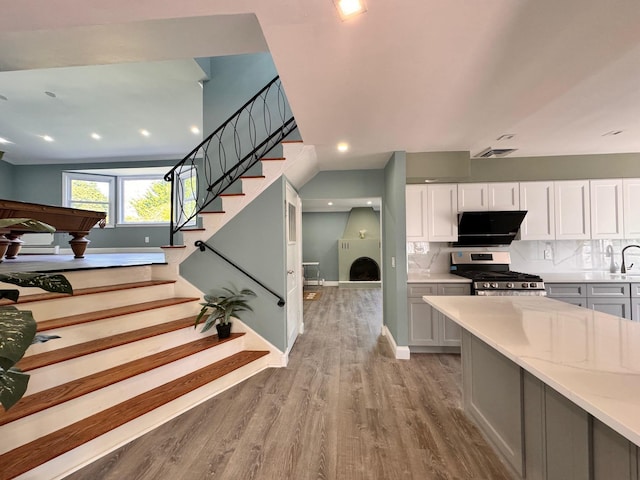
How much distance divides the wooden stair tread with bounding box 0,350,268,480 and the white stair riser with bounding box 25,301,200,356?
62 cm

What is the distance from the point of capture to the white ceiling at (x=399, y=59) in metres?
1.29

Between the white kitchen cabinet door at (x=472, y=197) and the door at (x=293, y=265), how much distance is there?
2.26 meters

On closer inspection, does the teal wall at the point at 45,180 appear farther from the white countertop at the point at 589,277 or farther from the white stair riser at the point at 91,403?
the white countertop at the point at 589,277

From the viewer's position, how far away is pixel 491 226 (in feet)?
11.3

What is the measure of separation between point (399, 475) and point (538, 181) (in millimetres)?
3806

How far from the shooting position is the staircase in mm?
1591

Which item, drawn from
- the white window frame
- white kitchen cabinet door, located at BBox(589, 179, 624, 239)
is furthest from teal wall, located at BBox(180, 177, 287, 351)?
the white window frame

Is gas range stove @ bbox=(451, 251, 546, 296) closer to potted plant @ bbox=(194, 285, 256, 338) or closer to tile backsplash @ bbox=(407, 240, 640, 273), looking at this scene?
tile backsplash @ bbox=(407, 240, 640, 273)

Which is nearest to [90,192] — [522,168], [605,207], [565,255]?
[522,168]

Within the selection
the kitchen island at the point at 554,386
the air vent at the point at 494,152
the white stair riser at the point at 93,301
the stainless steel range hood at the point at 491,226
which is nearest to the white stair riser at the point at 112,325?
the white stair riser at the point at 93,301

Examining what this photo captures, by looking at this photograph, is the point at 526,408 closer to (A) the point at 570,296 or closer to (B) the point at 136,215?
(A) the point at 570,296

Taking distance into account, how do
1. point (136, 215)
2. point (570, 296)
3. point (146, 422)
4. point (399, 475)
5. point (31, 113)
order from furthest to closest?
point (136, 215), point (31, 113), point (570, 296), point (146, 422), point (399, 475)

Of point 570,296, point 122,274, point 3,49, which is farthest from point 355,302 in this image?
point 3,49

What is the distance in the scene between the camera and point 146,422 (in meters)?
1.93
